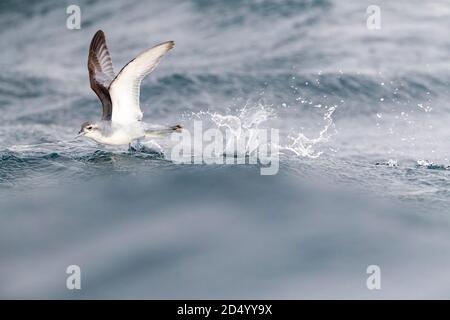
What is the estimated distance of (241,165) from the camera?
11.2 m

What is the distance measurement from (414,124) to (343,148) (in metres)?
1.44

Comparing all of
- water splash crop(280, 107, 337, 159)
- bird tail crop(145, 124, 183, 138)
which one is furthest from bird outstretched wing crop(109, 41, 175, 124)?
water splash crop(280, 107, 337, 159)

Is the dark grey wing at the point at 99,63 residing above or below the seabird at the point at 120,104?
above

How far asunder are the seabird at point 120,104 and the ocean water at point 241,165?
51cm

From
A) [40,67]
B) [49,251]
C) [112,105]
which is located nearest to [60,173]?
[112,105]

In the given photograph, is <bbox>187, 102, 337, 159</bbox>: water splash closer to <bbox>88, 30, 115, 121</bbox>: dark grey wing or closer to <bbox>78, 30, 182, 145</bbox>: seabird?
<bbox>78, 30, 182, 145</bbox>: seabird

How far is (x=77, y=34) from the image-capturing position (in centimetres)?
1684

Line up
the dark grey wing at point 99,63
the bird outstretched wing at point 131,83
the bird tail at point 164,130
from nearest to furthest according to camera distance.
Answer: the bird outstretched wing at point 131,83 → the bird tail at point 164,130 → the dark grey wing at point 99,63

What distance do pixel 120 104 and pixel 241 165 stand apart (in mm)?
1872

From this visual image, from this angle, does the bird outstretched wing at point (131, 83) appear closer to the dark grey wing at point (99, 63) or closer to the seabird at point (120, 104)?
the seabird at point (120, 104)

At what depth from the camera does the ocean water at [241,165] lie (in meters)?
8.91

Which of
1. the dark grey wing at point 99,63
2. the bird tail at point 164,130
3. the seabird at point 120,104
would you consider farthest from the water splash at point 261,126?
the dark grey wing at point 99,63

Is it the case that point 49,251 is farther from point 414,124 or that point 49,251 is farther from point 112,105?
point 414,124

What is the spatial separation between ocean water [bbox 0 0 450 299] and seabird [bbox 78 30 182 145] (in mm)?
512
